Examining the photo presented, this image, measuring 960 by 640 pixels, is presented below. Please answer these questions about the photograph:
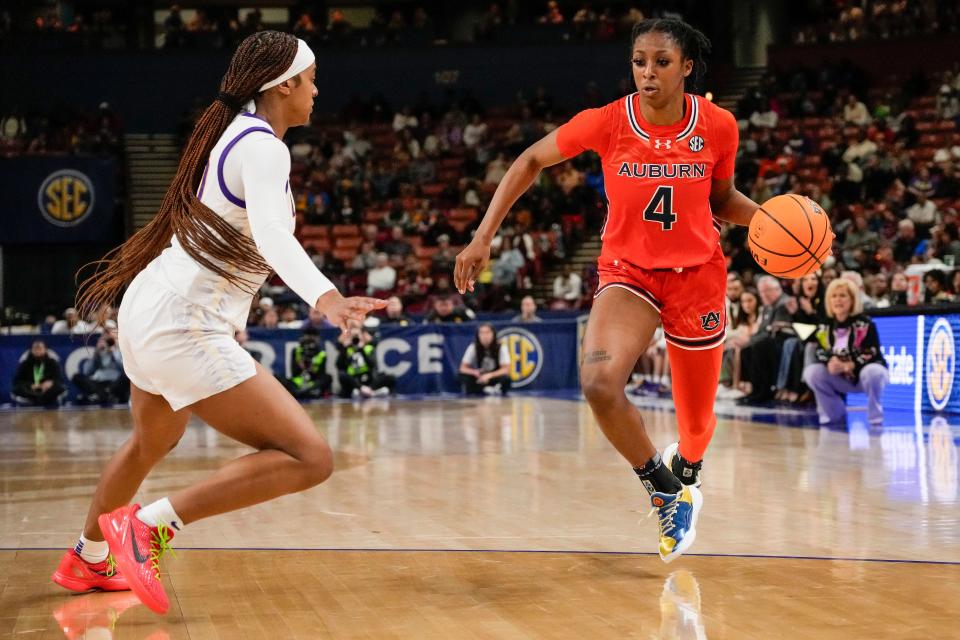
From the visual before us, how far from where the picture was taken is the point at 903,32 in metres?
24.3

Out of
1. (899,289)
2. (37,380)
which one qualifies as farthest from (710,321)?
(37,380)

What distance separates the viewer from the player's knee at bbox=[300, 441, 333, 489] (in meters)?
3.68

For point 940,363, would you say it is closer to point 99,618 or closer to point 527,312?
point 527,312

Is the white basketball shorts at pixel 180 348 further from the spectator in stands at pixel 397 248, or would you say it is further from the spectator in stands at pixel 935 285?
the spectator in stands at pixel 397 248

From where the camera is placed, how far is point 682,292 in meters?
4.76

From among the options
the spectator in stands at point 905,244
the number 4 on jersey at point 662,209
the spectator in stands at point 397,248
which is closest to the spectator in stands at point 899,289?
the spectator in stands at point 905,244

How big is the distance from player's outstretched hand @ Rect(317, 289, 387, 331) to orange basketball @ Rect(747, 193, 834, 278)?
2.03 metres

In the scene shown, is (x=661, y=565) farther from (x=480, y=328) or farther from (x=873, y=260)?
(x=873, y=260)

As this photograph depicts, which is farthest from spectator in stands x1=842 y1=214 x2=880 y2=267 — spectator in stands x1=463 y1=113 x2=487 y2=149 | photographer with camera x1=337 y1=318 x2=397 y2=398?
spectator in stands x1=463 y1=113 x2=487 y2=149

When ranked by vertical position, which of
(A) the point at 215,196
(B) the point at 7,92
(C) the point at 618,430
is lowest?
(C) the point at 618,430

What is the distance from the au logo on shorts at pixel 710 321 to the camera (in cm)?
480

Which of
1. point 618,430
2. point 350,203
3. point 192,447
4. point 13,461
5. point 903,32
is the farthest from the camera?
point 903,32

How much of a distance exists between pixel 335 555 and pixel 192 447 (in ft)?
16.6

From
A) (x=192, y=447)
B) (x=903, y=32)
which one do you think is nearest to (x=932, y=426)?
(x=192, y=447)
